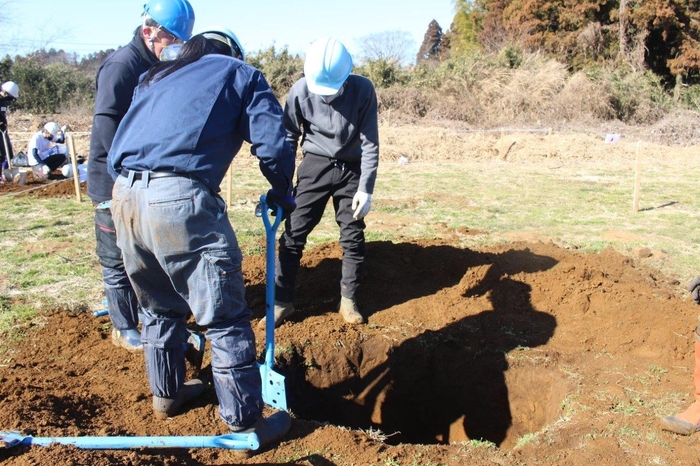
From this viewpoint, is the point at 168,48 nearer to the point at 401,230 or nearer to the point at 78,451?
the point at 78,451

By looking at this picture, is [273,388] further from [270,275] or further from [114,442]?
[114,442]

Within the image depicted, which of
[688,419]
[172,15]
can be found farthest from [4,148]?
[688,419]

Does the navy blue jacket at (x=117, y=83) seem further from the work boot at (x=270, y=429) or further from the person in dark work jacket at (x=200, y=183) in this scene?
the work boot at (x=270, y=429)

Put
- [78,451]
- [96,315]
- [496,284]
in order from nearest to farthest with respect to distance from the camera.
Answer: [78,451]
[96,315]
[496,284]

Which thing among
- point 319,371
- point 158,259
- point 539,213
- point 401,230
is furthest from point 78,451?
point 539,213

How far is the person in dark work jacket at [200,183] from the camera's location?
2.67m

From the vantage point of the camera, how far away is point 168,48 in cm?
300

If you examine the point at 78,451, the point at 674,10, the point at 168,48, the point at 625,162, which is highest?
the point at 674,10

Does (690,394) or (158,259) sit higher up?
(158,259)

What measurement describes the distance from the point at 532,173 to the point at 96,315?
1114 centimetres

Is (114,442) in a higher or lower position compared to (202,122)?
lower

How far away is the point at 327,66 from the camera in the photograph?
388 cm

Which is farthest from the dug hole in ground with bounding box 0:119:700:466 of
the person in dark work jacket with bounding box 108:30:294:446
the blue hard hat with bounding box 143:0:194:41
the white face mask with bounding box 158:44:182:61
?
the blue hard hat with bounding box 143:0:194:41

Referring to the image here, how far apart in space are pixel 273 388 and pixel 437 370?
1.71 m
